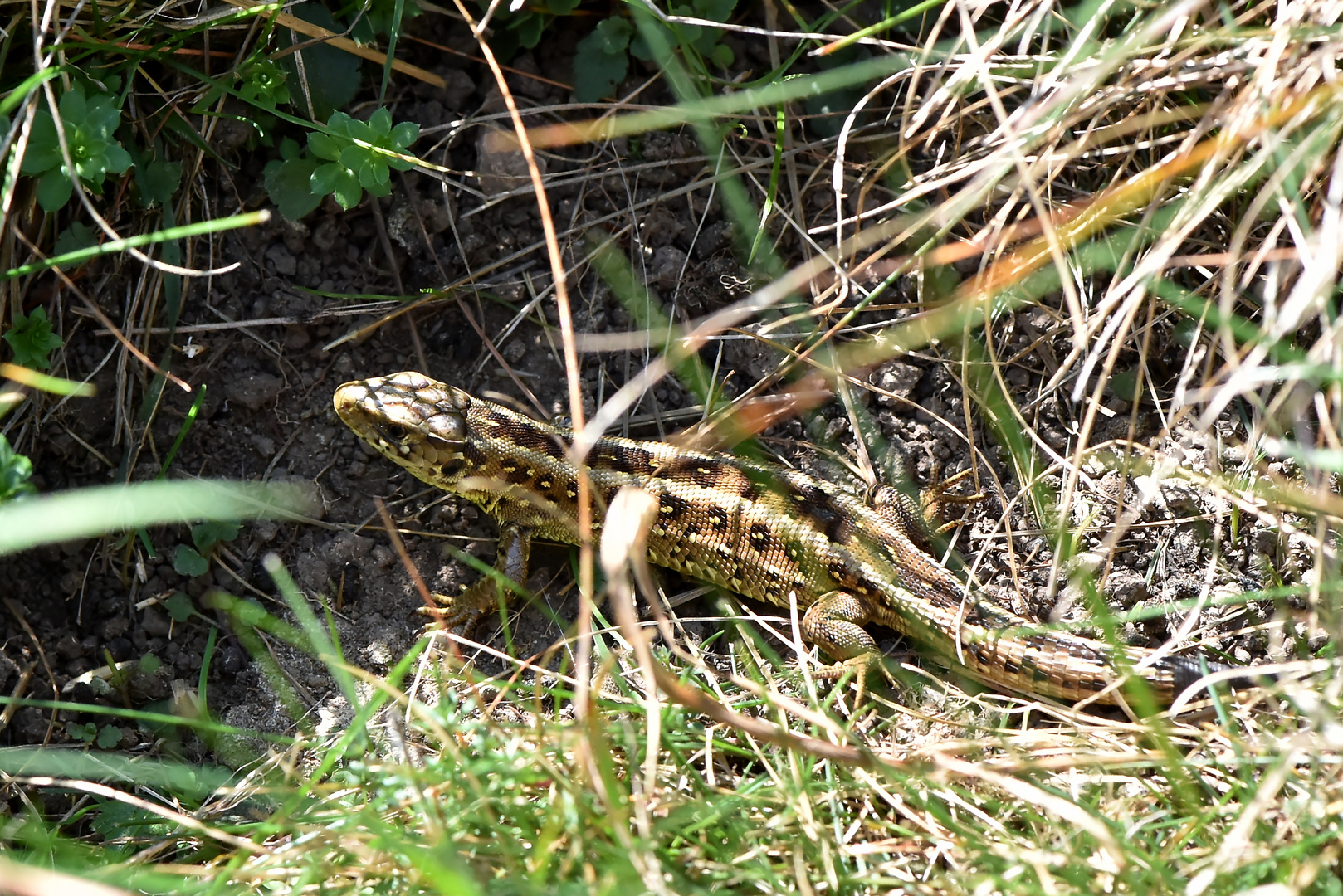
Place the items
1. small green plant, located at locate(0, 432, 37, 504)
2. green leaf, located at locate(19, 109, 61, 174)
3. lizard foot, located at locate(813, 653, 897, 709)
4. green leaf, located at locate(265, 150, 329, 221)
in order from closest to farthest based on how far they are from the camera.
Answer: small green plant, located at locate(0, 432, 37, 504)
green leaf, located at locate(19, 109, 61, 174)
lizard foot, located at locate(813, 653, 897, 709)
green leaf, located at locate(265, 150, 329, 221)

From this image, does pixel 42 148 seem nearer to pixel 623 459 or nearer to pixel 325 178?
pixel 325 178

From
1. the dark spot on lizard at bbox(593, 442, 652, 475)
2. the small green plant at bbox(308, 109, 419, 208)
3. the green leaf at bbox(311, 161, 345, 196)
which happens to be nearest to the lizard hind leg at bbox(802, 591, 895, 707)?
the dark spot on lizard at bbox(593, 442, 652, 475)

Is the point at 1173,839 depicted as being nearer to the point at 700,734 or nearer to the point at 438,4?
the point at 700,734

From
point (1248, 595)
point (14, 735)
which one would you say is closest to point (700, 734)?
point (1248, 595)

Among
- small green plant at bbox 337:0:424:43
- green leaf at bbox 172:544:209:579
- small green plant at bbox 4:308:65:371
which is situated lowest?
green leaf at bbox 172:544:209:579

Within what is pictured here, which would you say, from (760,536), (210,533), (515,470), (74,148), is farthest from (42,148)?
(760,536)

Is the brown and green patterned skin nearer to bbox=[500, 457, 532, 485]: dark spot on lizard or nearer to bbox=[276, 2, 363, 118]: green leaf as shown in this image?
bbox=[500, 457, 532, 485]: dark spot on lizard

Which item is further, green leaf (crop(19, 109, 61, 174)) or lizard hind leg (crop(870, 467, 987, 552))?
lizard hind leg (crop(870, 467, 987, 552))
